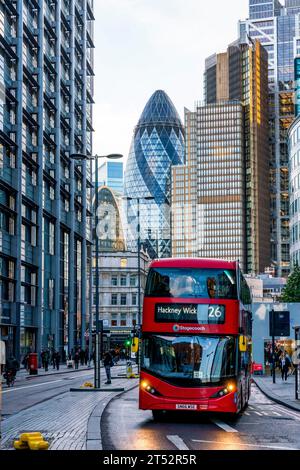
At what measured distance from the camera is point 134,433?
2011 centimetres

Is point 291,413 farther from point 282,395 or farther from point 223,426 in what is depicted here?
point 282,395

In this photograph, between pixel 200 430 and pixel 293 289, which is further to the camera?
pixel 293 289

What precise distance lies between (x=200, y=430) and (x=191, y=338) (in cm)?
261

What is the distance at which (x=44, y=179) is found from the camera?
85.5 metres

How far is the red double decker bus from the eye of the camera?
22781 millimetres

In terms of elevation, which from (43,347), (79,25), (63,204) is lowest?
(43,347)

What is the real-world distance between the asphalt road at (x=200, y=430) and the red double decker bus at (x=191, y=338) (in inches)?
32.4

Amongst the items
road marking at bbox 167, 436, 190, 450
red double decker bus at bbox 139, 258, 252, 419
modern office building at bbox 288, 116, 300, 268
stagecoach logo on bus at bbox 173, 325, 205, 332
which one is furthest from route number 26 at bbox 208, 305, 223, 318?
modern office building at bbox 288, 116, 300, 268

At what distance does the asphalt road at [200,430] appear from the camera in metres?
17.8

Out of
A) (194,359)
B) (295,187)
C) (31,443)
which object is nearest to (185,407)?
(194,359)

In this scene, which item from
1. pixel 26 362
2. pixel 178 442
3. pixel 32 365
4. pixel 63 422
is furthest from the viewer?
pixel 26 362
